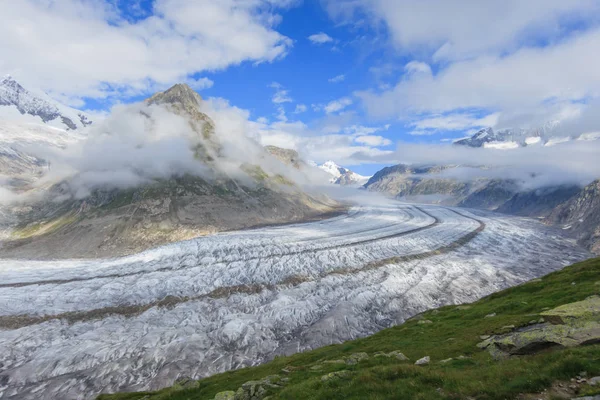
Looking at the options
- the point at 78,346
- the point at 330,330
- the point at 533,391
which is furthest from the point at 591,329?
the point at 78,346

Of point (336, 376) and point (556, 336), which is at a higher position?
point (556, 336)

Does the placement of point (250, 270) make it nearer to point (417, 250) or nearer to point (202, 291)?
point (202, 291)

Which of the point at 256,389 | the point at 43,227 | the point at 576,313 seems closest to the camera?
the point at 256,389

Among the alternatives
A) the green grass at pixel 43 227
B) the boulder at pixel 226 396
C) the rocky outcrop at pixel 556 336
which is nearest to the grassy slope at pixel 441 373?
the rocky outcrop at pixel 556 336

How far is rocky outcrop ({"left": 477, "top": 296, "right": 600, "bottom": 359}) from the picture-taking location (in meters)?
14.8

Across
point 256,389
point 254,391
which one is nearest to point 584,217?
point 256,389

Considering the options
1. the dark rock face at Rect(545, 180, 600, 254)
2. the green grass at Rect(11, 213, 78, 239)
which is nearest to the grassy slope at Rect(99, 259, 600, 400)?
the dark rock face at Rect(545, 180, 600, 254)

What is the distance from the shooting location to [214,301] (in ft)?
194

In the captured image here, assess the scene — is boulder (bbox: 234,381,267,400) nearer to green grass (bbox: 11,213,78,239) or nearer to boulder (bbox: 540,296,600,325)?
boulder (bbox: 540,296,600,325)

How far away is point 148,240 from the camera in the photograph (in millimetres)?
136500

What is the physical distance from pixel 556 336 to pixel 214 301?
Result: 2149 inches

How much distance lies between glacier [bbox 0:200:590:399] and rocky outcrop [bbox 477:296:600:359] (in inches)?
1239

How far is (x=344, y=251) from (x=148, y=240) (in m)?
94.8

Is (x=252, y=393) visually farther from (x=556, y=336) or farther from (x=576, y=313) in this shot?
(x=576, y=313)
